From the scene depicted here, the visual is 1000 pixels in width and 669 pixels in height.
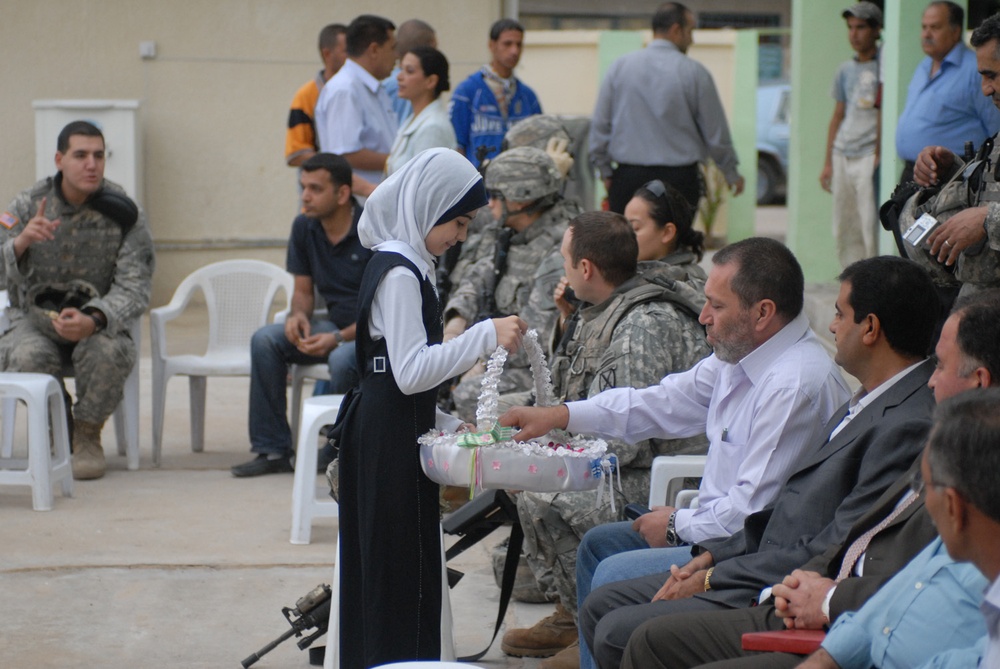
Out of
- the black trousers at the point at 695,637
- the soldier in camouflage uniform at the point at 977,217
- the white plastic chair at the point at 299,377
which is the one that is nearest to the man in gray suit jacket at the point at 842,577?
the black trousers at the point at 695,637

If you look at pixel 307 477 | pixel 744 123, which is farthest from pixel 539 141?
pixel 744 123

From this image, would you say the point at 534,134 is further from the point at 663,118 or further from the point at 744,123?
the point at 744,123

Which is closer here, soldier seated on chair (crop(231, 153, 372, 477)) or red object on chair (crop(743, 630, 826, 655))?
red object on chair (crop(743, 630, 826, 655))

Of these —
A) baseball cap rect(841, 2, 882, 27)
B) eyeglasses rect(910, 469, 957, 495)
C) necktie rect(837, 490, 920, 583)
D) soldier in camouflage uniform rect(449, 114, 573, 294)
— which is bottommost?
necktie rect(837, 490, 920, 583)

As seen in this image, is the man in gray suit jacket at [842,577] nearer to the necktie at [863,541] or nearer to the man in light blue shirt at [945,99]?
the necktie at [863,541]

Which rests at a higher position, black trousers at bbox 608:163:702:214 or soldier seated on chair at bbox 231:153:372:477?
black trousers at bbox 608:163:702:214

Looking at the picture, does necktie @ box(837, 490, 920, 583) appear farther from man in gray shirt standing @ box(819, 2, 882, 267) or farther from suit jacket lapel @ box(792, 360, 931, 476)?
man in gray shirt standing @ box(819, 2, 882, 267)

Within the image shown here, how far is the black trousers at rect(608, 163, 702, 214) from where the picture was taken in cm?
836

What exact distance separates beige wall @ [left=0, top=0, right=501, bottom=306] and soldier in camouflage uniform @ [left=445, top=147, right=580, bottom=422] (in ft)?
17.1

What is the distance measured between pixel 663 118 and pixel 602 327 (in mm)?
4170

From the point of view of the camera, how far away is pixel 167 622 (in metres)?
4.81

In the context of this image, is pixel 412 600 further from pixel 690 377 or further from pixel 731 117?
pixel 731 117

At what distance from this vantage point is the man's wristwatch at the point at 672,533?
12.1 ft

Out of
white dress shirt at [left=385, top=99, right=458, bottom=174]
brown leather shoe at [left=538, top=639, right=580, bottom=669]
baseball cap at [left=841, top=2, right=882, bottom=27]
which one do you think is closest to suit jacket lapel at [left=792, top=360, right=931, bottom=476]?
brown leather shoe at [left=538, top=639, right=580, bottom=669]
